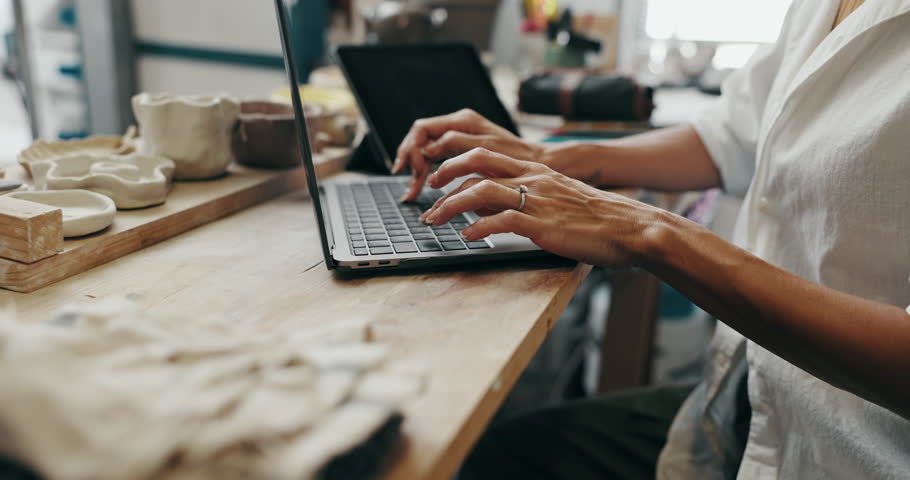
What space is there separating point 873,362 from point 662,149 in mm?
520

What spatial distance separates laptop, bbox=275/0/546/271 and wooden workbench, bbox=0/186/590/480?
0.02 m

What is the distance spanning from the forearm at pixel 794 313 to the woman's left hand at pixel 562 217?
2 centimetres

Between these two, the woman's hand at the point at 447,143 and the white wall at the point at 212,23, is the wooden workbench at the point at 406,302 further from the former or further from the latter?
the white wall at the point at 212,23

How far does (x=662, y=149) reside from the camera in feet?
3.31

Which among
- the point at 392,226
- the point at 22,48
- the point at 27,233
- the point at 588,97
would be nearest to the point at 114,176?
the point at 27,233

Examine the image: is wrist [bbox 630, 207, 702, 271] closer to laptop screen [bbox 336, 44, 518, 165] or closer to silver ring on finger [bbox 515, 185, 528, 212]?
silver ring on finger [bbox 515, 185, 528, 212]

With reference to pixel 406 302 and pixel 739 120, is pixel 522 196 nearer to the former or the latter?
pixel 406 302

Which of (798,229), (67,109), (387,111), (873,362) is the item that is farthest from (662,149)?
(67,109)

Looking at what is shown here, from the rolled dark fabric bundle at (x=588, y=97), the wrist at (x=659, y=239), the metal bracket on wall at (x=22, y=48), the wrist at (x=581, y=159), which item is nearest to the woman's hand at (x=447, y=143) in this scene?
the wrist at (x=581, y=159)

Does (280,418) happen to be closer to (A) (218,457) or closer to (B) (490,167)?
(A) (218,457)

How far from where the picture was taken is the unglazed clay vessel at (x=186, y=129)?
85cm

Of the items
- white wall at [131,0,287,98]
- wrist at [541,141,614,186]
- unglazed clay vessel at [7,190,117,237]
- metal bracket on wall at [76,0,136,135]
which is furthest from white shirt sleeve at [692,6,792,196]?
metal bracket on wall at [76,0,136,135]

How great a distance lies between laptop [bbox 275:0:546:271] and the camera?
63cm

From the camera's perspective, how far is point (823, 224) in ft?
2.33
